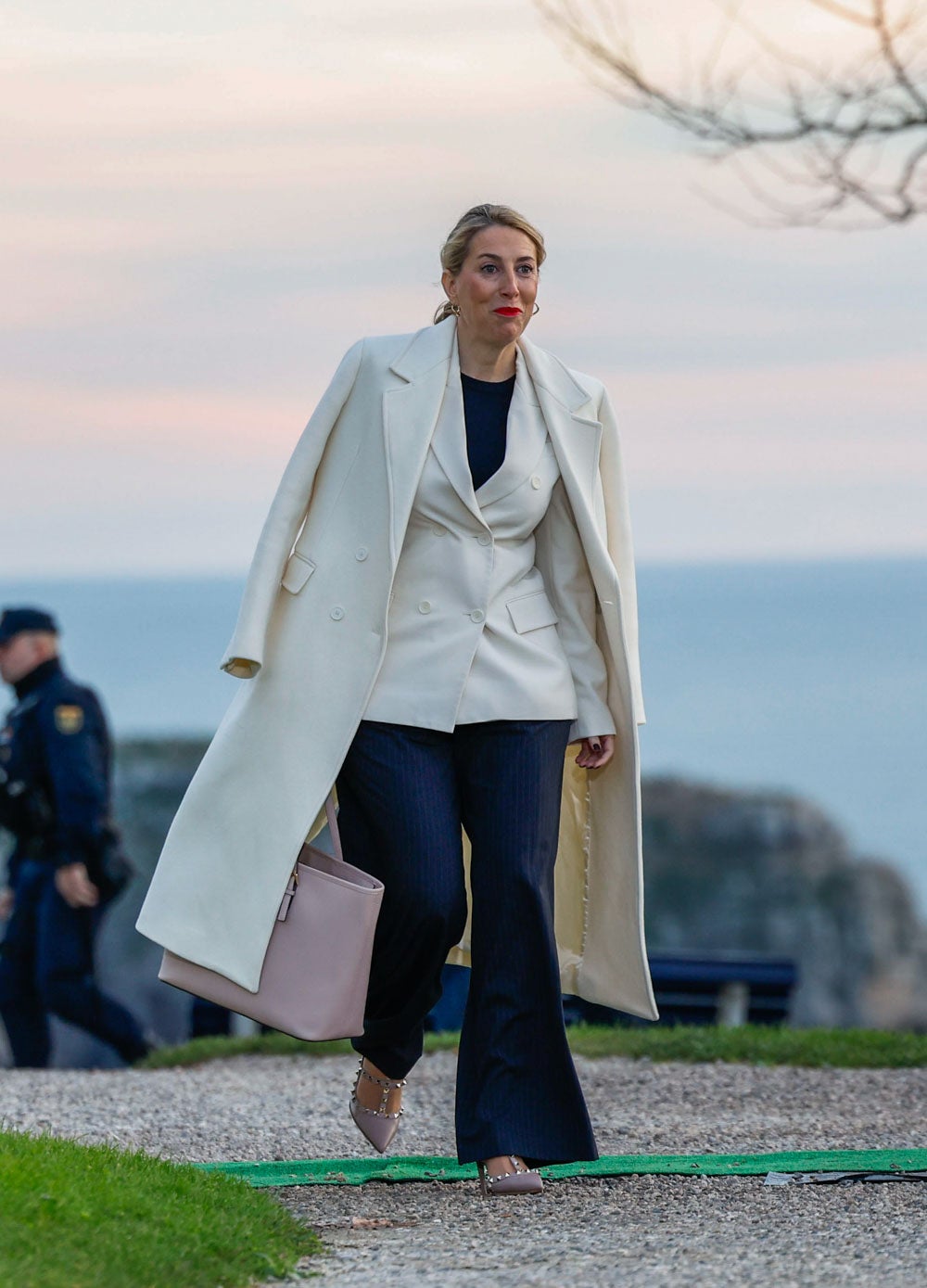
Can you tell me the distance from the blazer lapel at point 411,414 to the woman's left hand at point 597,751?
2.17ft

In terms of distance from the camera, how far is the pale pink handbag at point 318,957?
4457 mm

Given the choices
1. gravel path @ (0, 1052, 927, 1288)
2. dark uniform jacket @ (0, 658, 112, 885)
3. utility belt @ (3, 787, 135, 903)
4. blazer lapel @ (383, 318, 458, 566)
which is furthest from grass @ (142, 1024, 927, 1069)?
blazer lapel @ (383, 318, 458, 566)

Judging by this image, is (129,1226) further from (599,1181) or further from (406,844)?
(599,1181)

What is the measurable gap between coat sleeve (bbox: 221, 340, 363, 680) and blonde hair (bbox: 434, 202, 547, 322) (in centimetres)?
29

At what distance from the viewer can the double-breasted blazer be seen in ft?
15.0

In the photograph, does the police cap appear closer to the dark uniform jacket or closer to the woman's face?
the dark uniform jacket

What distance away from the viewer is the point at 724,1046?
7367 mm

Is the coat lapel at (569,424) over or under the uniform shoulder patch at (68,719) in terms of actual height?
over

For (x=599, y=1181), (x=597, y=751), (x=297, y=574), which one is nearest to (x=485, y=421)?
(x=297, y=574)

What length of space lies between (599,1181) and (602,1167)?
142 mm

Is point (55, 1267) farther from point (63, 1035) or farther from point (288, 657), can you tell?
point (63, 1035)

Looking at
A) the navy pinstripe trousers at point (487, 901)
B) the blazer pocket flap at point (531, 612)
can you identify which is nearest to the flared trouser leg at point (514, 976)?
the navy pinstripe trousers at point (487, 901)

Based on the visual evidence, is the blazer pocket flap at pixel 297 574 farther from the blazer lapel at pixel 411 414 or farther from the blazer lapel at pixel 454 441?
the blazer lapel at pixel 454 441

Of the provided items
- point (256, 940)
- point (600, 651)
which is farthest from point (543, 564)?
point (256, 940)
